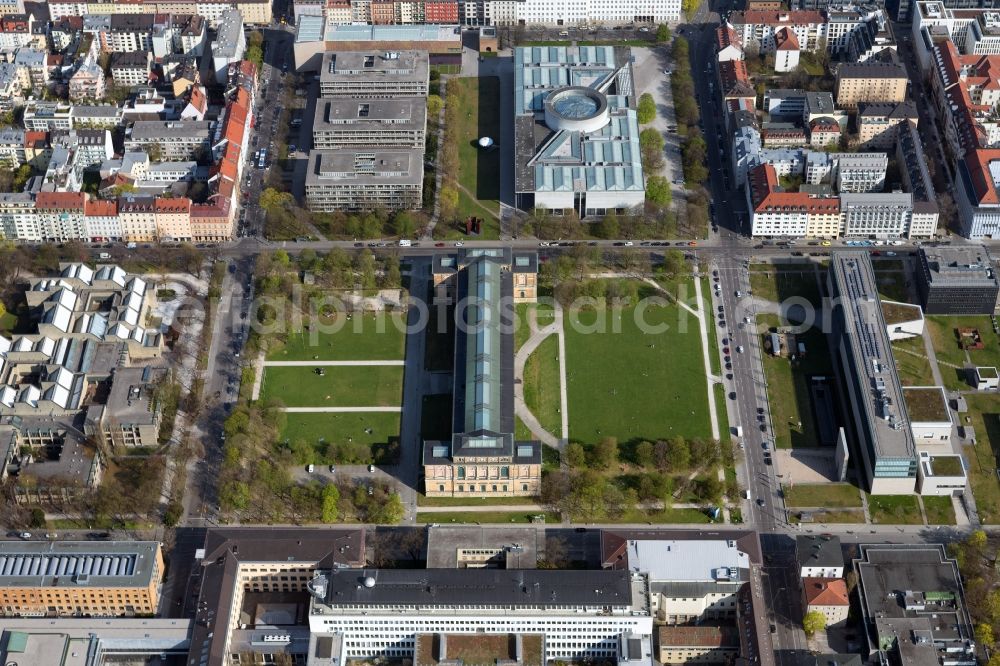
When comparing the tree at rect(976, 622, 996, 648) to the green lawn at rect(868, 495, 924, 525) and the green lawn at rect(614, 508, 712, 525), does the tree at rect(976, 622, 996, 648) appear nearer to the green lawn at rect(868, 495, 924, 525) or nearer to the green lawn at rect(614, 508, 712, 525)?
the green lawn at rect(868, 495, 924, 525)

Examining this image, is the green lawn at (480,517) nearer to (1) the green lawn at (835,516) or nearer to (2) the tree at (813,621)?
(1) the green lawn at (835,516)

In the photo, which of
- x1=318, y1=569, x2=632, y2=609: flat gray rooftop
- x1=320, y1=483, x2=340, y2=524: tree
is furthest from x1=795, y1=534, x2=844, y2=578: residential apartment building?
x1=320, y1=483, x2=340, y2=524: tree

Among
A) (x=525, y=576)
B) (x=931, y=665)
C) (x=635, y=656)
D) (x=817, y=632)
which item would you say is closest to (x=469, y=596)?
(x=525, y=576)

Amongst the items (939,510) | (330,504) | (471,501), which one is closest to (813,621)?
(939,510)

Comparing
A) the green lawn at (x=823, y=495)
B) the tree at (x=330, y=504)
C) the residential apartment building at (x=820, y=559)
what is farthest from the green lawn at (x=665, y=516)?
the tree at (x=330, y=504)

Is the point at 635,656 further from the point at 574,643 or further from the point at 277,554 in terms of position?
the point at 277,554
